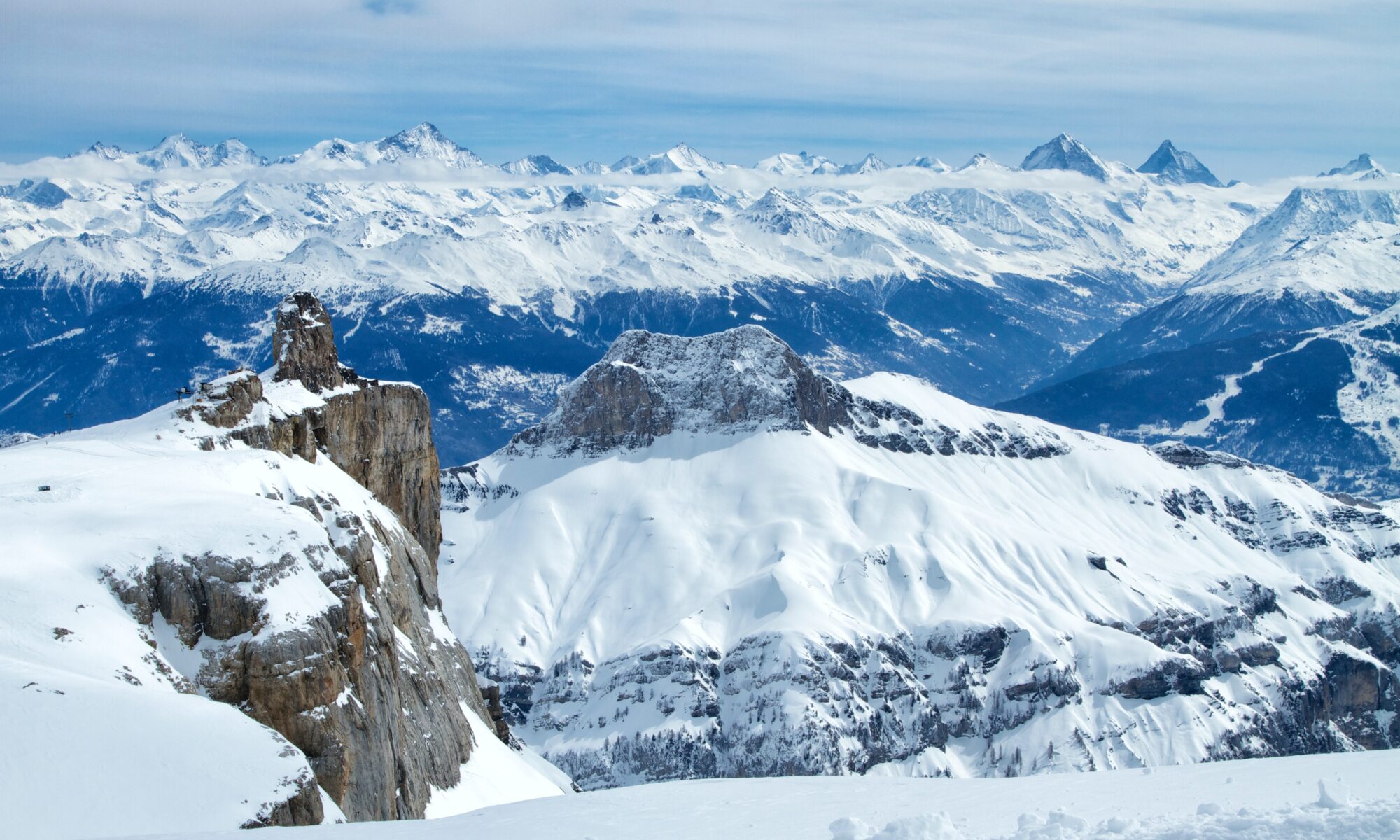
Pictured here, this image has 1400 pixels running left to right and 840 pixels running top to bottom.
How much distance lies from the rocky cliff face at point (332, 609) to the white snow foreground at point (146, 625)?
34 centimetres

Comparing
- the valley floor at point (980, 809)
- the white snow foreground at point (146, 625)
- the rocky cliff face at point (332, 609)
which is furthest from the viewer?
the rocky cliff face at point (332, 609)

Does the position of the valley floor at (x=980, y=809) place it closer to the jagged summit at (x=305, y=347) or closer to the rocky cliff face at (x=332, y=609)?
the rocky cliff face at (x=332, y=609)

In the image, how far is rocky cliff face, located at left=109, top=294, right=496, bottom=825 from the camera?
63.3m

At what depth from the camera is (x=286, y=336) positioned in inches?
4515

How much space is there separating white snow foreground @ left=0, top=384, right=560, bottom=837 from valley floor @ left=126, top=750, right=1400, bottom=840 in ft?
25.7

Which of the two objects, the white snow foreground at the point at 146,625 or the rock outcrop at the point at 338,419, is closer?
the white snow foreground at the point at 146,625

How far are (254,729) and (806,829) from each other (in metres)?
25.7

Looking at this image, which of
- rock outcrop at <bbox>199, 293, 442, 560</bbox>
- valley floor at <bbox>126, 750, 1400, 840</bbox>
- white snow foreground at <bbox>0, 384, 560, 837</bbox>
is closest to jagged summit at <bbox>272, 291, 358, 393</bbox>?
rock outcrop at <bbox>199, 293, 442, 560</bbox>

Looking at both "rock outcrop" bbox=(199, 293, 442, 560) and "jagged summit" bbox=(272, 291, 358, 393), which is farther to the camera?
"jagged summit" bbox=(272, 291, 358, 393)

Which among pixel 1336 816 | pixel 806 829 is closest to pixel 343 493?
pixel 806 829

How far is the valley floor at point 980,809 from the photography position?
37.6 metres

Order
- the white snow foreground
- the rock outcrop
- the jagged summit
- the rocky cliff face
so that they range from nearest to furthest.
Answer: the white snow foreground → the rocky cliff face → the rock outcrop → the jagged summit

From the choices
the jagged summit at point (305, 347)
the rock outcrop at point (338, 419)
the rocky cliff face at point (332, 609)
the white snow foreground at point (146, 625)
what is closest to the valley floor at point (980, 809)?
the white snow foreground at point (146, 625)

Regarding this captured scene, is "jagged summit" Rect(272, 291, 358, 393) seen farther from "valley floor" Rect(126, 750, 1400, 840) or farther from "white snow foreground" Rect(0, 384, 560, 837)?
"valley floor" Rect(126, 750, 1400, 840)
